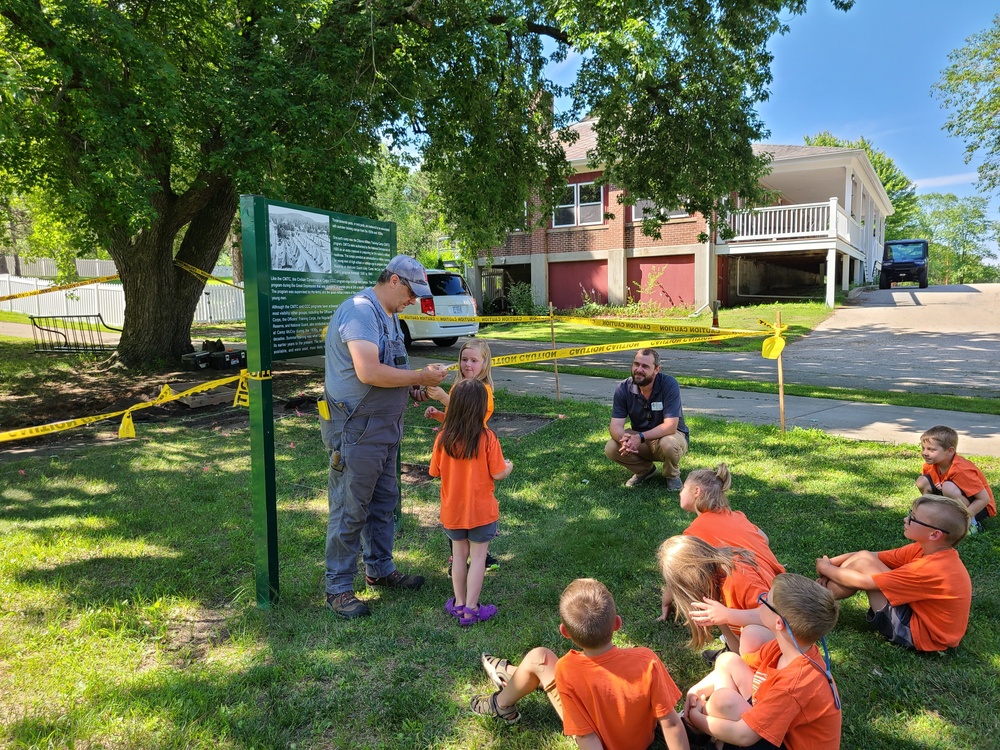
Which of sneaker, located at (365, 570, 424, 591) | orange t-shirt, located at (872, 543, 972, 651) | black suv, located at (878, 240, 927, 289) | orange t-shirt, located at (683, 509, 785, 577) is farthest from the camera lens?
black suv, located at (878, 240, 927, 289)

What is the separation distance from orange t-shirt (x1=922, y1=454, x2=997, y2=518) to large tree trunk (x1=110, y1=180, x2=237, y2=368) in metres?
11.2

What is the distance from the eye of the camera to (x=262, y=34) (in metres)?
9.76

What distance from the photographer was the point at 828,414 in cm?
793

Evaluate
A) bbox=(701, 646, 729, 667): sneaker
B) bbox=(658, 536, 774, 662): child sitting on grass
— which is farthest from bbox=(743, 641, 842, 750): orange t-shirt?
bbox=(701, 646, 729, 667): sneaker

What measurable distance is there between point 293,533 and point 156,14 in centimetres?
908

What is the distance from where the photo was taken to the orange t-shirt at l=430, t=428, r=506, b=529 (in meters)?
3.43

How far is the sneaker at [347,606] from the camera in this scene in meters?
3.49

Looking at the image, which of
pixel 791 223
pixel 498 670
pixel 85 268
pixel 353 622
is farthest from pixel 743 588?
pixel 85 268

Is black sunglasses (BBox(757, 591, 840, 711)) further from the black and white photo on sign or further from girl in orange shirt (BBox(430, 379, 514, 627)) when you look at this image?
the black and white photo on sign

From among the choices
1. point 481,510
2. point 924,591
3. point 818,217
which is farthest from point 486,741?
point 818,217

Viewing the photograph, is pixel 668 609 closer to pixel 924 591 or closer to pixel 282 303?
pixel 924 591

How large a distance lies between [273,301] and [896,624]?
11.7 ft

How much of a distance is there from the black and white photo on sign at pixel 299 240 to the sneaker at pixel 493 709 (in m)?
2.41

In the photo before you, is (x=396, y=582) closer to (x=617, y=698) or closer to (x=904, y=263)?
(x=617, y=698)
